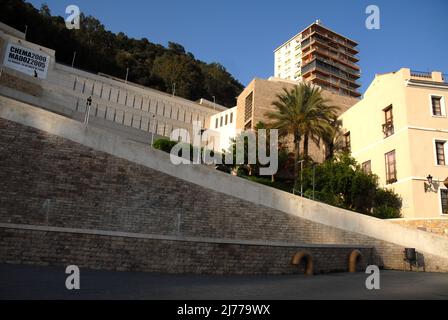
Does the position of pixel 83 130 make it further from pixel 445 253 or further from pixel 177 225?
pixel 445 253

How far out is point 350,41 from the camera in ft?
295

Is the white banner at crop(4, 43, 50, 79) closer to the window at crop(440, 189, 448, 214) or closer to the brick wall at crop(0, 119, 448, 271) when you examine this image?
the brick wall at crop(0, 119, 448, 271)

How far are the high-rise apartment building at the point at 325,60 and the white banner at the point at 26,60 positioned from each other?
5608 cm

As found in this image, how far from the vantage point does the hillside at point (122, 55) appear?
51.9 metres

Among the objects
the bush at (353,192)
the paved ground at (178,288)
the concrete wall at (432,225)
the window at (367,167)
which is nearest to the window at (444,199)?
the bush at (353,192)

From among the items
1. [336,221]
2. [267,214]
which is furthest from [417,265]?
[267,214]

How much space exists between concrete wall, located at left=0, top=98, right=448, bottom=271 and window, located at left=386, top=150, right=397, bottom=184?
9494 millimetres

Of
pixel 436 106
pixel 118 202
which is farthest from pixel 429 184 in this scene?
pixel 118 202

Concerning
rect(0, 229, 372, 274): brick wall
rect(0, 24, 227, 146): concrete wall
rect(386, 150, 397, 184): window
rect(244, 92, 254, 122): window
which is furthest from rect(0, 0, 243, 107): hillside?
rect(0, 229, 372, 274): brick wall

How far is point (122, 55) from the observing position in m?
64.4

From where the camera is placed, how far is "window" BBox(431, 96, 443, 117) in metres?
25.1

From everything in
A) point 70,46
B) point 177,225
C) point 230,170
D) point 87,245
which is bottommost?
point 87,245

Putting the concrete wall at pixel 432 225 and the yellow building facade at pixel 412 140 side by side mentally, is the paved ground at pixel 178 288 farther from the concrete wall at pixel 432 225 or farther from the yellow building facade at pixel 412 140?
the yellow building facade at pixel 412 140
